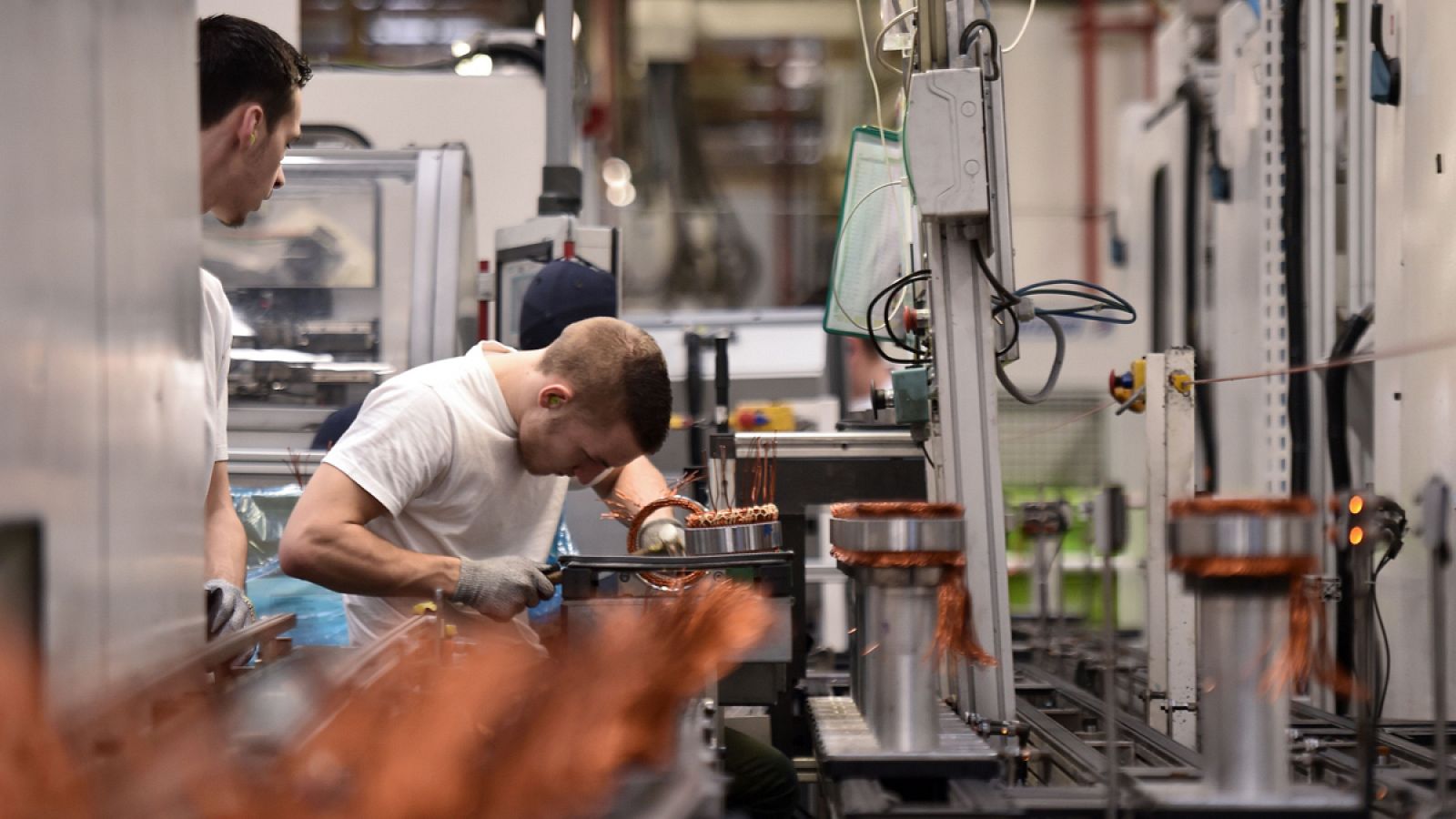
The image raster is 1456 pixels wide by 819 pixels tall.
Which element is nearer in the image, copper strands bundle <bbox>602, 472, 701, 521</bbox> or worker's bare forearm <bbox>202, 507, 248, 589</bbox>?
worker's bare forearm <bbox>202, 507, 248, 589</bbox>

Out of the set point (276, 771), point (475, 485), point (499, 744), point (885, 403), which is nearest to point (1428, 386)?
point (885, 403)

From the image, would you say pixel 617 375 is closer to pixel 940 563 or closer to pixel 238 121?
Answer: pixel 238 121

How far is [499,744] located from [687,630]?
1.15 ft

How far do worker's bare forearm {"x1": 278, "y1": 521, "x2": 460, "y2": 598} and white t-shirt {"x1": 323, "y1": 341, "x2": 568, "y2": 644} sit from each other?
0.24 feet

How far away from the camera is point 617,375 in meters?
2.08

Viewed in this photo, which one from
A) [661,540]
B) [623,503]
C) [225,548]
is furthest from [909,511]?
[225,548]

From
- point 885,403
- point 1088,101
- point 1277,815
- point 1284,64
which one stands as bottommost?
point 1277,815

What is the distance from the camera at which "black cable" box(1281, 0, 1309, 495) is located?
3.01m

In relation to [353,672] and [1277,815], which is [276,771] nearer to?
[353,672]

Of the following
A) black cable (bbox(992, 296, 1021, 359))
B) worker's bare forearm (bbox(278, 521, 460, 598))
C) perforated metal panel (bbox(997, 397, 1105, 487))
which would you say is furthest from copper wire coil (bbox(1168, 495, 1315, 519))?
perforated metal panel (bbox(997, 397, 1105, 487))

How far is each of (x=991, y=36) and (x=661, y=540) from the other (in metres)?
0.91

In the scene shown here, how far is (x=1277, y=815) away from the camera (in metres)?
1.02

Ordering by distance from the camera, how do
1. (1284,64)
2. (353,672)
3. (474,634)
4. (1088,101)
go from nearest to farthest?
(353,672)
(474,634)
(1284,64)
(1088,101)

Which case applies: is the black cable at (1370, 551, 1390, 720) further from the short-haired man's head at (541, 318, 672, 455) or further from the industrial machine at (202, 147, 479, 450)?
the industrial machine at (202, 147, 479, 450)
